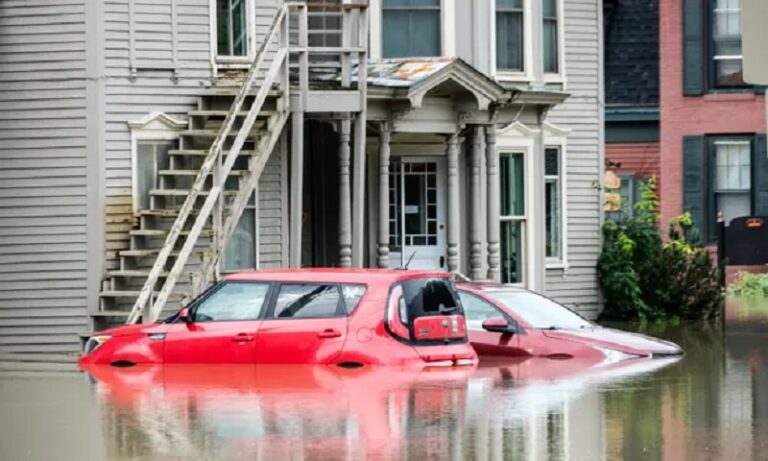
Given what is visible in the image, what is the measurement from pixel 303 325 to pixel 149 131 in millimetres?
8833

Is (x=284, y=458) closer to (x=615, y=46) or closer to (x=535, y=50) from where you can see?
(x=535, y=50)

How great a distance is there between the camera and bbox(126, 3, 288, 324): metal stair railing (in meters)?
24.9

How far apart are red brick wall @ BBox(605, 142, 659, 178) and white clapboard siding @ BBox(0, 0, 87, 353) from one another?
1951 centimetres

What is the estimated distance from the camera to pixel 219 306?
20.6 meters

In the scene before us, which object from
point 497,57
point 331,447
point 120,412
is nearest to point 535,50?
point 497,57

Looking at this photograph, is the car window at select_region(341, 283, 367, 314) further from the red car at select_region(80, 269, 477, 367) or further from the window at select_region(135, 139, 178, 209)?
the window at select_region(135, 139, 178, 209)

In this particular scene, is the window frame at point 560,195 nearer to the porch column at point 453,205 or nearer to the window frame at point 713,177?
the porch column at point 453,205

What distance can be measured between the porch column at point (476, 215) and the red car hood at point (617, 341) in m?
6.66

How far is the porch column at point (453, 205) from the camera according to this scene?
29.7 metres

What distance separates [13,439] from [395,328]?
575cm

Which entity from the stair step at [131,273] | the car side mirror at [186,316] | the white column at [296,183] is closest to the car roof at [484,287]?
the car side mirror at [186,316]

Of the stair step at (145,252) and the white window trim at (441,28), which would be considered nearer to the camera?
the stair step at (145,252)

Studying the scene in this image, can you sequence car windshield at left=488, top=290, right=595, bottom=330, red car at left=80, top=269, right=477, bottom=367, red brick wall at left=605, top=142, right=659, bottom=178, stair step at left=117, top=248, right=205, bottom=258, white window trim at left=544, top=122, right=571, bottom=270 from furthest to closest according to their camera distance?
1. red brick wall at left=605, top=142, right=659, bottom=178
2. white window trim at left=544, top=122, right=571, bottom=270
3. stair step at left=117, top=248, right=205, bottom=258
4. car windshield at left=488, top=290, right=595, bottom=330
5. red car at left=80, top=269, right=477, bottom=367

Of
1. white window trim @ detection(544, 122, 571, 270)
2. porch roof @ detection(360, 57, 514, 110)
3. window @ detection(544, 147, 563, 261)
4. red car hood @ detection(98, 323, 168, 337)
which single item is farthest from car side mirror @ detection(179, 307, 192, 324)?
window @ detection(544, 147, 563, 261)
